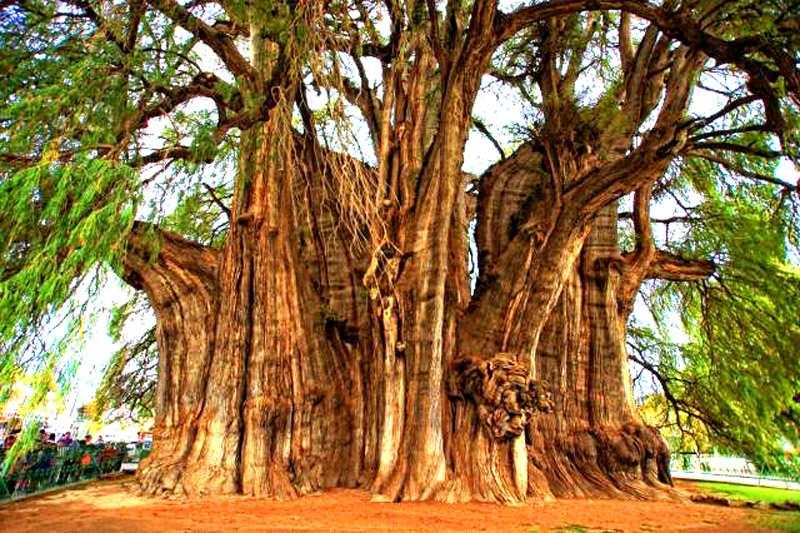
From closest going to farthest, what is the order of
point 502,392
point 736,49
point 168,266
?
point 736,49 < point 502,392 < point 168,266

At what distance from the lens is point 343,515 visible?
4.94 metres

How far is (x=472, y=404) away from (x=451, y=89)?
389 centimetres

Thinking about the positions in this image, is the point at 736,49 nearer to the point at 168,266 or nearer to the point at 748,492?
the point at 168,266

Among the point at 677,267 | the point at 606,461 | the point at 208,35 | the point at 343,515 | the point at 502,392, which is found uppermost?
the point at 208,35

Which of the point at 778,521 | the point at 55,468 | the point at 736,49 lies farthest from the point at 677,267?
the point at 55,468

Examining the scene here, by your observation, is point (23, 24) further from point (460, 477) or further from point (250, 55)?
point (460, 477)

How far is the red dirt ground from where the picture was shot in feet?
14.4

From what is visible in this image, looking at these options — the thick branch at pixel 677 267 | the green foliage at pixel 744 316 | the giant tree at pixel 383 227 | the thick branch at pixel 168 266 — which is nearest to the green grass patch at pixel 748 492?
the green foliage at pixel 744 316

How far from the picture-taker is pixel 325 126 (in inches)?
230

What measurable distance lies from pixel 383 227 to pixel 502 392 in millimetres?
2323

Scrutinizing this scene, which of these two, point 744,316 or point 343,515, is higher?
point 744,316

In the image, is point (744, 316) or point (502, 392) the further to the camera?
point (744, 316)

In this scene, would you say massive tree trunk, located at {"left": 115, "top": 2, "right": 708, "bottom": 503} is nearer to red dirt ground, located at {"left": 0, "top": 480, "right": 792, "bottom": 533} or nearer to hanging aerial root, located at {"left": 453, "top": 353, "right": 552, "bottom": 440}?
hanging aerial root, located at {"left": 453, "top": 353, "right": 552, "bottom": 440}

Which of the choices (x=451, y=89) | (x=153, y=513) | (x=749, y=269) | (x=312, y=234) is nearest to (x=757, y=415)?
(x=749, y=269)
